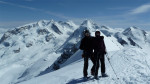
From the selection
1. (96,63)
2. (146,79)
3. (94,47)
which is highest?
(94,47)

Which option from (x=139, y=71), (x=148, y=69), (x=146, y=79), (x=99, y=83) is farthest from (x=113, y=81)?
(x=148, y=69)

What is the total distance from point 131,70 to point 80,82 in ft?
12.6

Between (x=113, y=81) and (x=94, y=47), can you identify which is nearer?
(x=113, y=81)

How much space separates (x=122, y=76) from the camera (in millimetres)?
12969

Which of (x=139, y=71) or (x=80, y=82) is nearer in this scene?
(x=80, y=82)

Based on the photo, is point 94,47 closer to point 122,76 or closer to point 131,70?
point 122,76

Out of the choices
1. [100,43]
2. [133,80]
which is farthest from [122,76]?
[100,43]

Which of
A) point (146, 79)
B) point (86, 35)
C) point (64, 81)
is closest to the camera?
point (146, 79)

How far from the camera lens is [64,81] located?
13648mm

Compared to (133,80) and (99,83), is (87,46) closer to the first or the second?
(99,83)

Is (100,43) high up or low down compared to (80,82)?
up

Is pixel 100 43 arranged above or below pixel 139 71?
above

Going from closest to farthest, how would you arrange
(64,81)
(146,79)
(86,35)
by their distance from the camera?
(146,79), (86,35), (64,81)

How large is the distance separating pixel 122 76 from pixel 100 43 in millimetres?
2366
